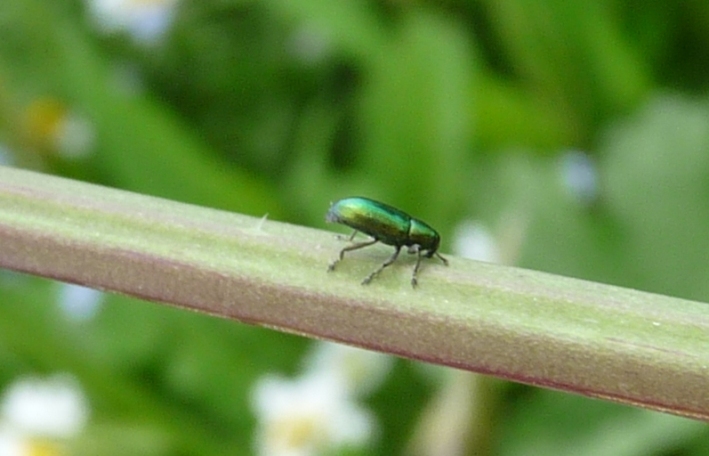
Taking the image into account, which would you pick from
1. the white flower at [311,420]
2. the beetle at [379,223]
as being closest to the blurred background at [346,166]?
the white flower at [311,420]

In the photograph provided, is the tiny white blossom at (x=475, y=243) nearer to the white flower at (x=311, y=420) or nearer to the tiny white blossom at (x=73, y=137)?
the white flower at (x=311, y=420)

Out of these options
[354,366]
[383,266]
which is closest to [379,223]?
[383,266]

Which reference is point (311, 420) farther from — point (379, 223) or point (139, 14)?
point (139, 14)

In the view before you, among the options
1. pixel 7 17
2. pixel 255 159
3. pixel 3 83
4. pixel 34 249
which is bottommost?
pixel 255 159

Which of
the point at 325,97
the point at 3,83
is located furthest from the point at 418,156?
the point at 3,83

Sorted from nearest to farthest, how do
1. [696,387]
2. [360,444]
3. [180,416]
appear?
[696,387], [360,444], [180,416]

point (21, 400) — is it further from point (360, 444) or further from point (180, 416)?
point (360, 444)
